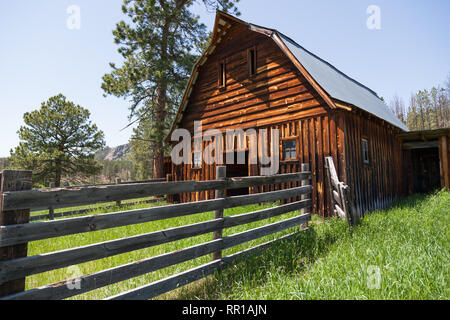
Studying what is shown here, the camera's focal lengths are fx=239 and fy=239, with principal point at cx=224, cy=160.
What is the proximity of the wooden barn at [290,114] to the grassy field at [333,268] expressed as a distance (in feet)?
9.70

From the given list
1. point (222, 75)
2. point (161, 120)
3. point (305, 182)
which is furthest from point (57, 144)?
point (305, 182)

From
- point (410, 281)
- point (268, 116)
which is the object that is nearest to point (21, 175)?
point (410, 281)

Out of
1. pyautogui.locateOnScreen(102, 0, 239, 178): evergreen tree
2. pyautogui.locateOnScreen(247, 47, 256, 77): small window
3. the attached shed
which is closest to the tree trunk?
pyautogui.locateOnScreen(102, 0, 239, 178): evergreen tree

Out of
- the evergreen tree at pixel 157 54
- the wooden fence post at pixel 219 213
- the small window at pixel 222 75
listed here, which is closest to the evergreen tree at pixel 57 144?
the evergreen tree at pixel 157 54

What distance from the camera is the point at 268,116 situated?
386 inches

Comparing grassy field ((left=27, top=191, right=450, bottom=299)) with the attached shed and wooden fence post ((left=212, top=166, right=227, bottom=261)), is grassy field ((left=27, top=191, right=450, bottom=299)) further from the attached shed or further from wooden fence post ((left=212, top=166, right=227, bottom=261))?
the attached shed

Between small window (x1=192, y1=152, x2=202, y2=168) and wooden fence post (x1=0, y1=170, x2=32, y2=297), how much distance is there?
10.3 m

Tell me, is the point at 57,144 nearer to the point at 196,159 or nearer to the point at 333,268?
the point at 196,159

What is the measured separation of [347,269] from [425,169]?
18.4 meters

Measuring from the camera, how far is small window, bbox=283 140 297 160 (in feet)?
29.7

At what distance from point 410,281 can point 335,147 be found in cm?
549

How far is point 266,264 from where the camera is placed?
3936 mm

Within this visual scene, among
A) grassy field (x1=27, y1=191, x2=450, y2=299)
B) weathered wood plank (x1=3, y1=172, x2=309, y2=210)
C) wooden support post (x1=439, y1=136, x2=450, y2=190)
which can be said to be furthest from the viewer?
wooden support post (x1=439, y1=136, x2=450, y2=190)
